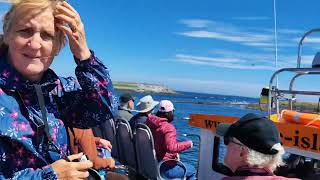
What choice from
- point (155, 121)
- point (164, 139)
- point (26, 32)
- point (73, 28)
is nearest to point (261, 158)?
point (73, 28)

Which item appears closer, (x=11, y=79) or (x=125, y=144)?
(x=11, y=79)

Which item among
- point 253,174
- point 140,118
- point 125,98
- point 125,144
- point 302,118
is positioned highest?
point 302,118

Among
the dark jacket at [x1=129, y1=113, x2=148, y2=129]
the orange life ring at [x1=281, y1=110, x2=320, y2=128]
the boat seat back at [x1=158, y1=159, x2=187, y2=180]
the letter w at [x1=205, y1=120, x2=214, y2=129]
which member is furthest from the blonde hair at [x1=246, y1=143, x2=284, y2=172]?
the dark jacket at [x1=129, y1=113, x2=148, y2=129]

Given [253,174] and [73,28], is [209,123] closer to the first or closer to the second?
[253,174]

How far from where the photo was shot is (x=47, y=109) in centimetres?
155

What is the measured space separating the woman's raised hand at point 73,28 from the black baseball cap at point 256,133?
116cm

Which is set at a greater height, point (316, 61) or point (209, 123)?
point (316, 61)

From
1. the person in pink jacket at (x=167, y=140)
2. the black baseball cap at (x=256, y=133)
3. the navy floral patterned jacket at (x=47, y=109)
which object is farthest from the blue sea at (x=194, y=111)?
the navy floral patterned jacket at (x=47, y=109)

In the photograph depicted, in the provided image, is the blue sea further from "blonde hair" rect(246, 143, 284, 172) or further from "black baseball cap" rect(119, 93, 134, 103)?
"blonde hair" rect(246, 143, 284, 172)

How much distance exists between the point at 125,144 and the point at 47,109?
201 inches

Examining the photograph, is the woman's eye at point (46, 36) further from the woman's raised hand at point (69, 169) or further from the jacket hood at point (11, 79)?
the woman's raised hand at point (69, 169)

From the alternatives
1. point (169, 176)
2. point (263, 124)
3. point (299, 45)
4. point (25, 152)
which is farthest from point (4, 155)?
point (169, 176)

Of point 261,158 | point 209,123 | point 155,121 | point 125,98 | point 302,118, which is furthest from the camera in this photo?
point 125,98

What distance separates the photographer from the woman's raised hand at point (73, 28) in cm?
151
